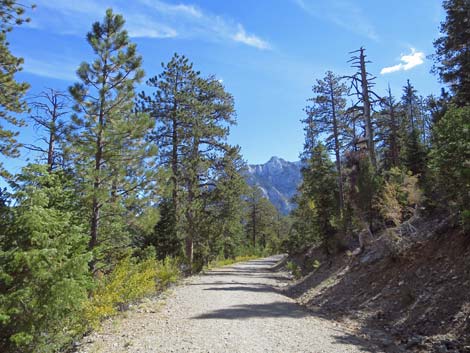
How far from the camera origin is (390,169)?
18.2 metres

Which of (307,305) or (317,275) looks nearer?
(307,305)

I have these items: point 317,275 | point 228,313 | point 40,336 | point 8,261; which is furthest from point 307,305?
point 8,261

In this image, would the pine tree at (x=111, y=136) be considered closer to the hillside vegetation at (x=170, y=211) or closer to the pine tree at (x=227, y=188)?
the hillside vegetation at (x=170, y=211)

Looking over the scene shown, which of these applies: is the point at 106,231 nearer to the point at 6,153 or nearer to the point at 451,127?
the point at 6,153

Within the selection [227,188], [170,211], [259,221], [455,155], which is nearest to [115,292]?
[455,155]

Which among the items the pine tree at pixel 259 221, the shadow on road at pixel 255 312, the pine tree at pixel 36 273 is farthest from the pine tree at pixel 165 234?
the pine tree at pixel 259 221

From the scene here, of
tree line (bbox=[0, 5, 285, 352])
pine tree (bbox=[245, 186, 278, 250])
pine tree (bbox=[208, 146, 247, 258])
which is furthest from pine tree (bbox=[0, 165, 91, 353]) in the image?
pine tree (bbox=[245, 186, 278, 250])

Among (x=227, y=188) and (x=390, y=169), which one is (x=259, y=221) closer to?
(x=227, y=188)

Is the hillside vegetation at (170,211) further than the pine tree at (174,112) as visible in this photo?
No

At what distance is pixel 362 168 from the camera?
1541cm

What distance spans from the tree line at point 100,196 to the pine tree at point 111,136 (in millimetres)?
29

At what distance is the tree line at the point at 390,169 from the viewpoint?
869 centimetres

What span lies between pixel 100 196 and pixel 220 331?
176 inches

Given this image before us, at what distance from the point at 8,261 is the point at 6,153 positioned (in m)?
8.24
